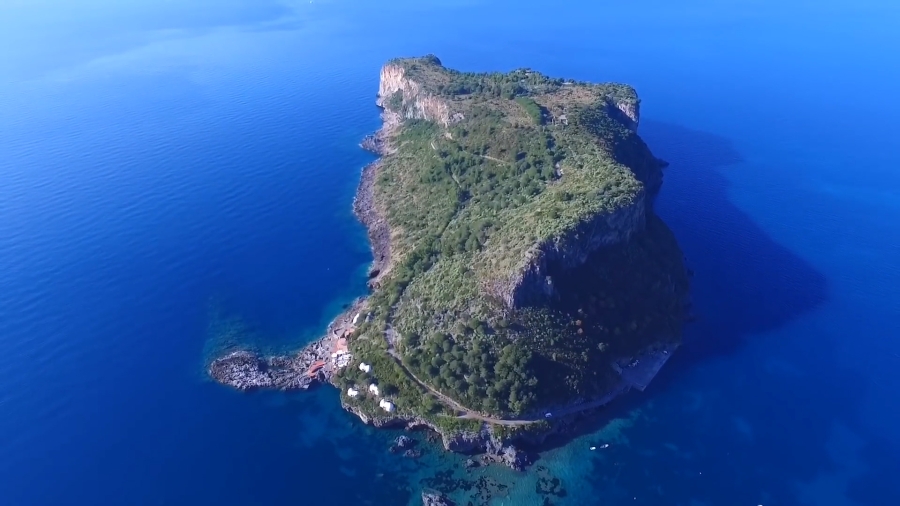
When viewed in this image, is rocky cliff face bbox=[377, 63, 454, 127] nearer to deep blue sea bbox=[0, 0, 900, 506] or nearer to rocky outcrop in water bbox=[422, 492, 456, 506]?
deep blue sea bbox=[0, 0, 900, 506]

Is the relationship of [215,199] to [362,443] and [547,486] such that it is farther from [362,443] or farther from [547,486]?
[547,486]

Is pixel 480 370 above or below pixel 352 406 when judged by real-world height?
above

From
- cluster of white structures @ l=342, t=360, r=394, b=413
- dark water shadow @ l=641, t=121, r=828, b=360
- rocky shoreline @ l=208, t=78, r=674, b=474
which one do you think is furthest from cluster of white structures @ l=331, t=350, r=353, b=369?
dark water shadow @ l=641, t=121, r=828, b=360

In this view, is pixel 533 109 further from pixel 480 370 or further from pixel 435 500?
pixel 435 500

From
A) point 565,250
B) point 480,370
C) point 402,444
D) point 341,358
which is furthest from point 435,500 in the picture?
point 565,250

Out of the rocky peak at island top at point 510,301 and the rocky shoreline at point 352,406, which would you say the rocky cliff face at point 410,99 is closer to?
the rocky peak at island top at point 510,301
